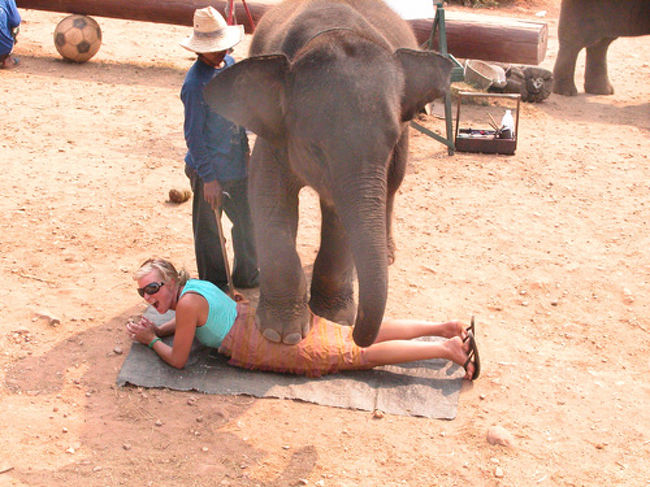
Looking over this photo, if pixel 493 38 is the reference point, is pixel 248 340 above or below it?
below

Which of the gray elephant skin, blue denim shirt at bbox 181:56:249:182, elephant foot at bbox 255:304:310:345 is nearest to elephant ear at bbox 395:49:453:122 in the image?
the gray elephant skin

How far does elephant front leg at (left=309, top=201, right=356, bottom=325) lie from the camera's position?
511 cm

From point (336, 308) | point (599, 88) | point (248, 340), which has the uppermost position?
point (248, 340)

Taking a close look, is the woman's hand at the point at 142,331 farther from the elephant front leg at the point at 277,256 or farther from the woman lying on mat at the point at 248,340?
the elephant front leg at the point at 277,256

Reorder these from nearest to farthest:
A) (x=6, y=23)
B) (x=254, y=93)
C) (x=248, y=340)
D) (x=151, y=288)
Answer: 1. (x=254, y=93)
2. (x=151, y=288)
3. (x=248, y=340)
4. (x=6, y=23)

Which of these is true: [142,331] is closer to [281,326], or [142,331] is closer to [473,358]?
[281,326]

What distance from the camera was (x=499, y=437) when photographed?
167 inches

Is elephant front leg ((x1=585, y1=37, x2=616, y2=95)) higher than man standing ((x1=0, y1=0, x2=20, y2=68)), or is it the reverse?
man standing ((x1=0, y1=0, x2=20, y2=68))

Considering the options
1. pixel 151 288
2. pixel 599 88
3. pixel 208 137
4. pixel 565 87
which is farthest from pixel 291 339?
pixel 599 88

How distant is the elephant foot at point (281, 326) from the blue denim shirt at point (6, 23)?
691 centimetres

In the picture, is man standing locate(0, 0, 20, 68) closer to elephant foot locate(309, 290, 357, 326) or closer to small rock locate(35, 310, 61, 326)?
small rock locate(35, 310, 61, 326)

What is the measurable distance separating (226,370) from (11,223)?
2.57m

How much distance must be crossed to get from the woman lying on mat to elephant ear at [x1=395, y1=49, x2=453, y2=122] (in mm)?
1314

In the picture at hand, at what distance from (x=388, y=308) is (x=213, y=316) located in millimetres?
1441
